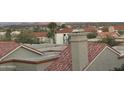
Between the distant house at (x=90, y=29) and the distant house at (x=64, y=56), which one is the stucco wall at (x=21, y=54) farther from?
the distant house at (x=90, y=29)

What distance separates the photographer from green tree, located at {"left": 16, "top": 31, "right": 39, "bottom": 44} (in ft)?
9.32

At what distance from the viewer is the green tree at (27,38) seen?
2.84m

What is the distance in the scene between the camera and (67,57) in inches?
111

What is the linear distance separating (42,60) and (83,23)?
528 millimetres

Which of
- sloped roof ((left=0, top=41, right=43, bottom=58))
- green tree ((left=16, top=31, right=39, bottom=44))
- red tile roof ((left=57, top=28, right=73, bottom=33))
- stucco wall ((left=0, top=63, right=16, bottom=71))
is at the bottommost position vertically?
stucco wall ((left=0, top=63, right=16, bottom=71))

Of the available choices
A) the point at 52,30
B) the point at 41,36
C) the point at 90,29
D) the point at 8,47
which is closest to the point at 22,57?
the point at 8,47

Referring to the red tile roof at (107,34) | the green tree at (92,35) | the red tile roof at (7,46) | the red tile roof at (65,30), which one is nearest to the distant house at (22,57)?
the red tile roof at (7,46)

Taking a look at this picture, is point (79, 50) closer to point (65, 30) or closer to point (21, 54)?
point (65, 30)

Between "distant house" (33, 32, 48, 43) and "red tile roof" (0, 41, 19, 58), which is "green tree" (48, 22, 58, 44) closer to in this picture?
"distant house" (33, 32, 48, 43)

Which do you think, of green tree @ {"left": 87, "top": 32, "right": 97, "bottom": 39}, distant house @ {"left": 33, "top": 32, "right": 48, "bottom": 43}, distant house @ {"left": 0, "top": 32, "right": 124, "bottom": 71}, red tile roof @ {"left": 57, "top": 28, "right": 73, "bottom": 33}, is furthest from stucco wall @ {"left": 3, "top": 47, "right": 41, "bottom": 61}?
green tree @ {"left": 87, "top": 32, "right": 97, "bottom": 39}

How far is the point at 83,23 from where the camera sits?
2775mm

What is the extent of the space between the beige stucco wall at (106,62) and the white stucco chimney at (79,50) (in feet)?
0.32

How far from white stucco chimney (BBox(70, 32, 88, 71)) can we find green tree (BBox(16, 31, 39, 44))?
14.7 inches
